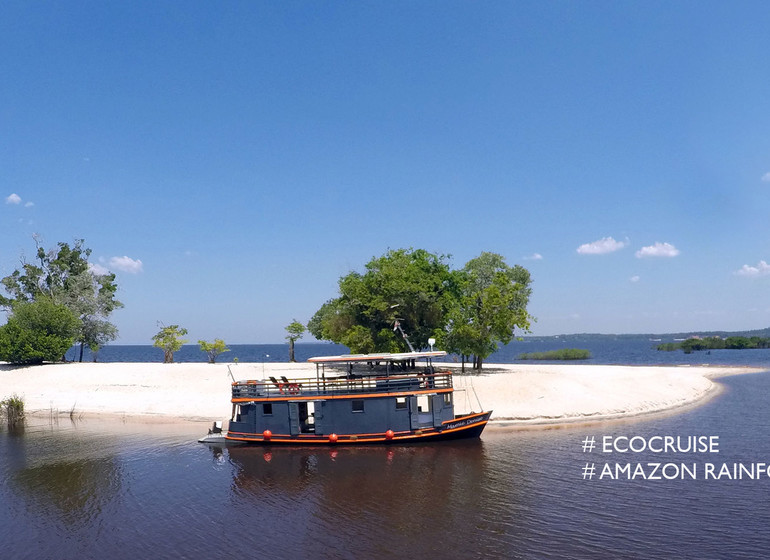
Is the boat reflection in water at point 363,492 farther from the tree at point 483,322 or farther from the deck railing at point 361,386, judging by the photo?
the tree at point 483,322

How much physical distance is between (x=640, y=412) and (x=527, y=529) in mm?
26575

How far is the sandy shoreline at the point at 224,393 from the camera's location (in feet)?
137

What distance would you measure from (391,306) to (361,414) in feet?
69.0

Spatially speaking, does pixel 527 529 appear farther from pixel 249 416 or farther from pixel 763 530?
pixel 249 416

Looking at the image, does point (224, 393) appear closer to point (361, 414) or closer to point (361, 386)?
point (361, 386)

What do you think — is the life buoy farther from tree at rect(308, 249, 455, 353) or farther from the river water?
tree at rect(308, 249, 455, 353)

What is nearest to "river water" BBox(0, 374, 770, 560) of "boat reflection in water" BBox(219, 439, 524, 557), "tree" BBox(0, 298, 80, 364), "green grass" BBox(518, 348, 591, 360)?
"boat reflection in water" BBox(219, 439, 524, 557)

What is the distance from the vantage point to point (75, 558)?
61.6 feet

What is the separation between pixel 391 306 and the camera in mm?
53906

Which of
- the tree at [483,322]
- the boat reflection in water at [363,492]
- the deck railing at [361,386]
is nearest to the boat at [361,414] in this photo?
the deck railing at [361,386]

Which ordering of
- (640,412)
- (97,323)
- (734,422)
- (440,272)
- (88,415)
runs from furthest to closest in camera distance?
(97,323) → (440,272) → (88,415) → (640,412) → (734,422)

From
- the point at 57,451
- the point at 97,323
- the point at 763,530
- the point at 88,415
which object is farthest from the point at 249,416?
the point at 97,323

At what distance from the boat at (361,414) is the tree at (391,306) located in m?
18.9

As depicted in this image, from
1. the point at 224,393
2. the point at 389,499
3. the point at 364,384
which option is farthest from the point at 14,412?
the point at 389,499
